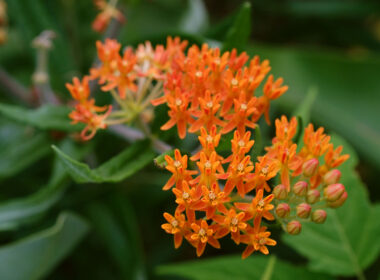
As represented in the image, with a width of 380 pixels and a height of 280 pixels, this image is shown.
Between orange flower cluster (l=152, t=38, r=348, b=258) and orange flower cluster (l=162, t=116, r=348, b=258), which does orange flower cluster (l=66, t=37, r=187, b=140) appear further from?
orange flower cluster (l=162, t=116, r=348, b=258)

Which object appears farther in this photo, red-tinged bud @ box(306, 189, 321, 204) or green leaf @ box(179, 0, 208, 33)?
green leaf @ box(179, 0, 208, 33)

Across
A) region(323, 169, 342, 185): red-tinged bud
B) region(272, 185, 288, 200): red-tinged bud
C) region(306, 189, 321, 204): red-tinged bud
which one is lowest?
region(306, 189, 321, 204): red-tinged bud

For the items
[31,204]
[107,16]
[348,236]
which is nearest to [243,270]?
[348,236]

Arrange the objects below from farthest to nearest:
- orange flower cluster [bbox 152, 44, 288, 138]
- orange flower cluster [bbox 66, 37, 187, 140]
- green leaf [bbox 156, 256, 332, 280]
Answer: green leaf [bbox 156, 256, 332, 280]
orange flower cluster [bbox 66, 37, 187, 140]
orange flower cluster [bbox 152, 44, 288, 138]

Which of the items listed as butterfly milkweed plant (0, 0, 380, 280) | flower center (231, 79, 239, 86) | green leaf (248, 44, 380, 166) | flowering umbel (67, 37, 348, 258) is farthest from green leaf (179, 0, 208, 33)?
flower center (231, 79, 239, 86)

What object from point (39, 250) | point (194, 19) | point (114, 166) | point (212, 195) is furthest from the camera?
Answer: point (194, 19)

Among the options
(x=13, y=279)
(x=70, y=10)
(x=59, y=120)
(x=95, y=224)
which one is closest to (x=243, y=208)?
(x=59, y=120)

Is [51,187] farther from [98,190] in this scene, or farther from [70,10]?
[70,10]

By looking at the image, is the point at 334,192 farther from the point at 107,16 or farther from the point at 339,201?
the point at 107,16
